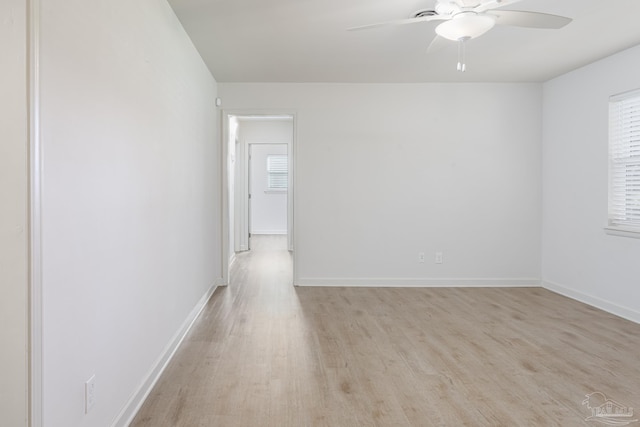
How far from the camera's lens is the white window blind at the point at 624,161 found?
377 cm

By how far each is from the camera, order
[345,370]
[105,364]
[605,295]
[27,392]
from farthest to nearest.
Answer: [605,295], [345,370], [105,364], [27,392]

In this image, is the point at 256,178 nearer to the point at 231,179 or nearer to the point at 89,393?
the point at 231,179

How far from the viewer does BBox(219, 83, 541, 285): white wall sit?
16.4ft

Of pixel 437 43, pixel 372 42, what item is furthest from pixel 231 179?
pixel 437 43

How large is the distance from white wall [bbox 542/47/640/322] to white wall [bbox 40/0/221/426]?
387cm

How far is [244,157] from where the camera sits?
7785 mm

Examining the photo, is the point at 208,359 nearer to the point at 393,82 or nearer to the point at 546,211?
the point at 393,82

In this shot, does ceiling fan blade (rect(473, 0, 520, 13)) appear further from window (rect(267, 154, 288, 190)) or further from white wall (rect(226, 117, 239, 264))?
window (rect(267, 154, 288, 190))

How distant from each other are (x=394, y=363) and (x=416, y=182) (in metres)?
2.73

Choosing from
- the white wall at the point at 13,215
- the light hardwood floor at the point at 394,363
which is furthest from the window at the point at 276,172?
the white wall at the point at 13,215

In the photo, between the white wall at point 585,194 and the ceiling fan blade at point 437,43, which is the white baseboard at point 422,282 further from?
the ceiling fan blade at point 437,43

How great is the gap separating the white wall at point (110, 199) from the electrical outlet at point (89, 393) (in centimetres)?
3

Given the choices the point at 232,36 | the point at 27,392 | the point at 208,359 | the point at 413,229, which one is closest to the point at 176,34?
the point at 232,36

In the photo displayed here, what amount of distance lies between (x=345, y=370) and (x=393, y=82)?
3462 mm
